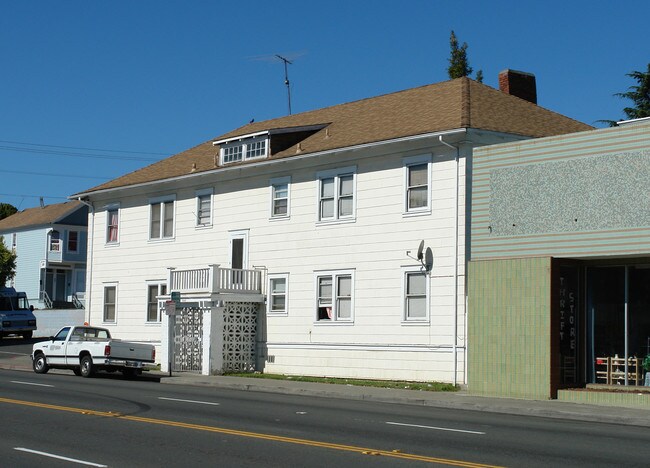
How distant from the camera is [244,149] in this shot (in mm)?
35594

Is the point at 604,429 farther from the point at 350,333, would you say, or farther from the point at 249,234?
the point at 249,234

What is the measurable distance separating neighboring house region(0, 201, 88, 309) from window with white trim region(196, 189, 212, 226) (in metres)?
34.9

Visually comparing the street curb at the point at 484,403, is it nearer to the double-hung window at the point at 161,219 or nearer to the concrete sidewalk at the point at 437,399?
the concrete sidewalk at the point at 437,399

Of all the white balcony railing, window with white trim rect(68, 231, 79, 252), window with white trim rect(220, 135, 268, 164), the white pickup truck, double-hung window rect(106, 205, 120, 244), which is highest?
window with white trim rect(220, 135, 268, 164)

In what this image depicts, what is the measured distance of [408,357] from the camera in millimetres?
28828

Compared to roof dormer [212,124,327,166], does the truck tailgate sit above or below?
below

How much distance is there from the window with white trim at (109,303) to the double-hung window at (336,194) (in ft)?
42.6

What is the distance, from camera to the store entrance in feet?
76.4

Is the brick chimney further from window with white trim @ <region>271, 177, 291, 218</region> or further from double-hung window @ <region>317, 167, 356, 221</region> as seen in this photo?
window with white trim @ <region>271, 177, 291, 218</region>

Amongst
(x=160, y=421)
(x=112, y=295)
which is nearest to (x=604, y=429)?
(x=160, y=421)

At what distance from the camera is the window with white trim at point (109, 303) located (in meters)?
41.1

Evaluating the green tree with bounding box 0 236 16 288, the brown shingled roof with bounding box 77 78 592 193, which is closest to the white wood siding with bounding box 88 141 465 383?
the brown shingled roof with bounding box 77 78 592 193

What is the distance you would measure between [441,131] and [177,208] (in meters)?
14.1

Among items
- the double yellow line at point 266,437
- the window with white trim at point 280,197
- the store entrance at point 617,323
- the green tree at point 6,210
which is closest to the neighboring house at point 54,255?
the green tree at point 6,210
